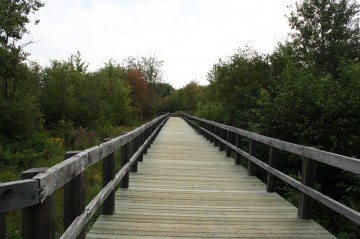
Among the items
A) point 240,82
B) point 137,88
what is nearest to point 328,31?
point 240,82

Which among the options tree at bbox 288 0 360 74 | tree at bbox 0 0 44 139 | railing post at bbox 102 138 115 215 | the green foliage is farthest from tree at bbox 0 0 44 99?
tree at bbox 288 0 360 74

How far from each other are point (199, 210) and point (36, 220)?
3.31m

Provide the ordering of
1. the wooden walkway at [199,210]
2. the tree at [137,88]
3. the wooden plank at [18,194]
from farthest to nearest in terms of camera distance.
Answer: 1. the tree at [137,88]
2. the wooden walkway at [199,210]
3. the wooden plank at [18,194]

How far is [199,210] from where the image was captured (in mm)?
5094

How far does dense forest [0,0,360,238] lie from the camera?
7.44 m

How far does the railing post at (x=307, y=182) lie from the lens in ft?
14.9

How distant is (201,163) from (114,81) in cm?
2249

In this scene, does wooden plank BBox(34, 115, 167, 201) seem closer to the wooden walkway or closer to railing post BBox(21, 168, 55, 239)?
railing post BBox(21, 168, 55, 239)

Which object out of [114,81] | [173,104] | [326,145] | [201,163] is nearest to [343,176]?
[326,145]

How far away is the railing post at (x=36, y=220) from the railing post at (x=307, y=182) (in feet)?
11.2

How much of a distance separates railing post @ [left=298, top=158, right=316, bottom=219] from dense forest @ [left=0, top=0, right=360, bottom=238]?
2.37 feet

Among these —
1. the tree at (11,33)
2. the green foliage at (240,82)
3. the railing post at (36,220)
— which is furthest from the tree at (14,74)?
the railing post at (36,220)

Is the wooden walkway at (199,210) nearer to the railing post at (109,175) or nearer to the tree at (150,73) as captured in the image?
the railing post at (109,175)

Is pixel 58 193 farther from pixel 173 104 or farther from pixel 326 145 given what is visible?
pixel 173 104
